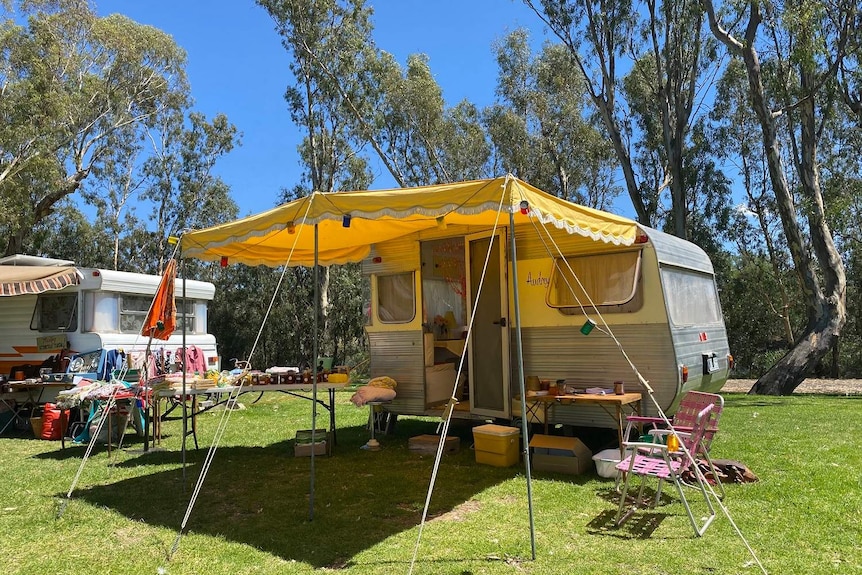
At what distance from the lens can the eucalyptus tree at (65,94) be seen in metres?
15.8

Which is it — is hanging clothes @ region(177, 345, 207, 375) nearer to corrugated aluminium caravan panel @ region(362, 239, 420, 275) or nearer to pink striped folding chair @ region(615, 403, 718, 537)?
corrugated aluminium caravan panel @ region(362, 239, 420, 275)

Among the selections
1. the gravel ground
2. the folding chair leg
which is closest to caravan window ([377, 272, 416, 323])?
the folding chair leg

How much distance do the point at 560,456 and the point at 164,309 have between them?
4.14 metres

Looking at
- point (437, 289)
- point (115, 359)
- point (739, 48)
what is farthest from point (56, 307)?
point (739, 48)

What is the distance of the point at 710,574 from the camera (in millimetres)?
3322

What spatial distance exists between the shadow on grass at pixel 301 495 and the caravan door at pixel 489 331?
643 mm

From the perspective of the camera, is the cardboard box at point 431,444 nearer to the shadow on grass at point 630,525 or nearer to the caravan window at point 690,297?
the shadow on grass at point 630,525

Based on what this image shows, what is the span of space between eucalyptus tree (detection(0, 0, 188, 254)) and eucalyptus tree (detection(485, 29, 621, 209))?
1312 centimetres

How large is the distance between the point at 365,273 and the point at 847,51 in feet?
44.9

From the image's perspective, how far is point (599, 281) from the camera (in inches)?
239

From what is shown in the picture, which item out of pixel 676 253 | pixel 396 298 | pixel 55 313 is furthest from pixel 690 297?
pixel 55 313

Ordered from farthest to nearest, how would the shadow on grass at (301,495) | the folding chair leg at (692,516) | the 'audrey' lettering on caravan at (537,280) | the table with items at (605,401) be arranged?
the 'audrey' lettering on caravan at (537,280) < the table with items at (605,401) < the shadow on grass at (301,495) < the folding chair leg at (692,516)

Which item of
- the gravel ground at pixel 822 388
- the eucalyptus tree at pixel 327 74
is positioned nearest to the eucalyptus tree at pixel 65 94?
the eucalyptus tree at pixel 327 74

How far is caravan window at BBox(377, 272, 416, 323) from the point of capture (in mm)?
7344
